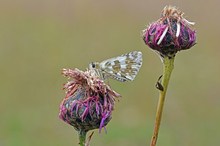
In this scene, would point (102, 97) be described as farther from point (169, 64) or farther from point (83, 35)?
point (83, 35)

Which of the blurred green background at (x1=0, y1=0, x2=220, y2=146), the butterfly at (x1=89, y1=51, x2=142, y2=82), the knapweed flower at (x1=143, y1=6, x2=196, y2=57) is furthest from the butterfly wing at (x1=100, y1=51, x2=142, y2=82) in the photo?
the blurred green background at (x1=0, y1=0, x2=220, y2=146)

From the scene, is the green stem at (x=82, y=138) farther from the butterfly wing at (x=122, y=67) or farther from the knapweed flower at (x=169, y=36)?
the knapweed flower at (x=169, y=36)

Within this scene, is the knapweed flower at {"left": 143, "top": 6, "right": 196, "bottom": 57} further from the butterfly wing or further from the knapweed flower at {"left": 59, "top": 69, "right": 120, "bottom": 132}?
the knapweed flower at {"left": 59, "top": 69, "right": 120, "bottom": 132}

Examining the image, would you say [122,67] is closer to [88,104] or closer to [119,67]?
[119,67]

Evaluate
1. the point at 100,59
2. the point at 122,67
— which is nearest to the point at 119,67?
the point at 122,67

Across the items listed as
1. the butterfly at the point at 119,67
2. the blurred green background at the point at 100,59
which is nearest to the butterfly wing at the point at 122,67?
the butterfly at the point at 119,67

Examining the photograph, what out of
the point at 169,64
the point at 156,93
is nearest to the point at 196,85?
the point at 156,93
